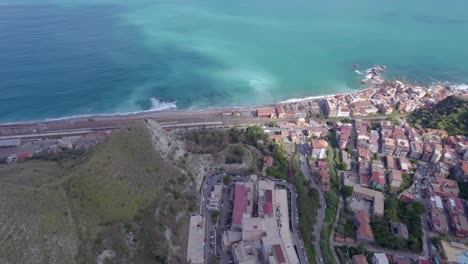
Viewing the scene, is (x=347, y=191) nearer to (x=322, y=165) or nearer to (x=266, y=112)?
(x=322, y=165)

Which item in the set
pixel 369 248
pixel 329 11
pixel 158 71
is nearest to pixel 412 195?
pixel 369 248

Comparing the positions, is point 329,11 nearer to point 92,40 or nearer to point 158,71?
point 158,71

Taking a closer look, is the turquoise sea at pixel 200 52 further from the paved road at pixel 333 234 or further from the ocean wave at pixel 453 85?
the paved road at pixel 333 234

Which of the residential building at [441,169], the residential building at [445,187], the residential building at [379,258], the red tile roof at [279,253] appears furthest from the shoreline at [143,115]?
the residential building at [379,258]

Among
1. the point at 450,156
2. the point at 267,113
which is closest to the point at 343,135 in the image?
the point at 267,113

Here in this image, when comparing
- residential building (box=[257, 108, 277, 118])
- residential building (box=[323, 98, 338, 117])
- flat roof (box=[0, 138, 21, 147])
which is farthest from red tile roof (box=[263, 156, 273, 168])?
flat roof (box=[0, 138, 21, 147])
